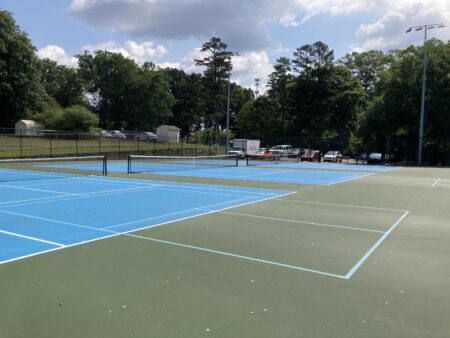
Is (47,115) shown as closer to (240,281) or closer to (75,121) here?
(75,121)

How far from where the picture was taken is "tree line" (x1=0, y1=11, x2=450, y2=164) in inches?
1786

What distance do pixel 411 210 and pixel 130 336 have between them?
30.5 ft

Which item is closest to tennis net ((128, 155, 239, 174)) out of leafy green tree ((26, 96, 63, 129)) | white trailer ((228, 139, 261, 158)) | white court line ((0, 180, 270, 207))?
white trailer ((228, 139, 261, 158))

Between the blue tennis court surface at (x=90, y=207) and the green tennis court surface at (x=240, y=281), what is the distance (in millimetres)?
306

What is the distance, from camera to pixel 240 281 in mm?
4973

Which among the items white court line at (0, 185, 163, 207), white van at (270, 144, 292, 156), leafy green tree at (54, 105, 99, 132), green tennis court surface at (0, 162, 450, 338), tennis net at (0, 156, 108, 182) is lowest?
tennis net at (0, 156, 108, 182)

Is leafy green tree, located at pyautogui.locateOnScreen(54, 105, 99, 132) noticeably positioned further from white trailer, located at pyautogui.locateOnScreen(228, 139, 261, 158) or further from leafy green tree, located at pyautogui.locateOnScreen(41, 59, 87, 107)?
leafy green tree, located at pyautogui.locateOnScreen(41, 59, 87, 107)

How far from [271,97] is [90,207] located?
2734 inches

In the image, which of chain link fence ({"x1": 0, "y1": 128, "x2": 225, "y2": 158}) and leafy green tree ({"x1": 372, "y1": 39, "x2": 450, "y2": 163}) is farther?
leafy green tree ({"x1": 372, "y1": 39, "x2": 450, "y2": 163})

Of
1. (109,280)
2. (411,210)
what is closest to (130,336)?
(109,280)

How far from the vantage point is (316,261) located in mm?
5867

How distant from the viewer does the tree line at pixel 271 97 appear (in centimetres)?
4538

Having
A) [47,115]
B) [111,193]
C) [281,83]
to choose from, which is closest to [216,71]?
[281,83]

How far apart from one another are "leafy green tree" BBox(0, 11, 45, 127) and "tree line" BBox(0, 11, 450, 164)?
14cm
